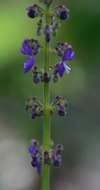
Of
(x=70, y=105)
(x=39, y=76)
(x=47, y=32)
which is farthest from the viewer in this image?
(x=70, y=105)

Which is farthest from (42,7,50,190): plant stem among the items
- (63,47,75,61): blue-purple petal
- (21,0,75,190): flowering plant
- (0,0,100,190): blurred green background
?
(0,0,100,190): blurred green background

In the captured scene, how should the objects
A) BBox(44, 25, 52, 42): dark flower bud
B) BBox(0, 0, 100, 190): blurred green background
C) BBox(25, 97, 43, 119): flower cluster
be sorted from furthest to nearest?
BBox(0, 0, 100, 190): blurred green background
BBox(25, 97, 43, 119): flower cluster
BBox(44, 25, 52, 42): dark flower bud

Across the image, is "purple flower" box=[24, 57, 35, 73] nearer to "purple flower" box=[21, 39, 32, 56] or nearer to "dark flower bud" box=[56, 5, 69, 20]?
"purple flower" box=[21, 39, 32, 56]

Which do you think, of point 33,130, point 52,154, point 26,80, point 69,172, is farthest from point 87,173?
point 52,154

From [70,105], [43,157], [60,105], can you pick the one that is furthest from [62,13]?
[70,105]

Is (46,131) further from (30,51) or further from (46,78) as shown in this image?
(30,51)

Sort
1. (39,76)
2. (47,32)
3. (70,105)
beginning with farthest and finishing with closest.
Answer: (70,105), (39,76), (47,32)
